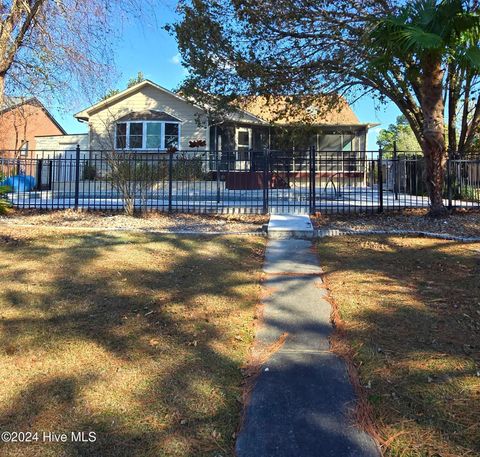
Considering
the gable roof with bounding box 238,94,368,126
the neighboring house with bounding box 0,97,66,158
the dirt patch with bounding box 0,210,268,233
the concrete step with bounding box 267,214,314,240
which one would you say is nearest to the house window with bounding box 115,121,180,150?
the neighboring house with bounding box 0,97,66,158

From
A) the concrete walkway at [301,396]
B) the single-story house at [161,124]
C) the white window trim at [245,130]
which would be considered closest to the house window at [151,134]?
the single-story house at [161,124]

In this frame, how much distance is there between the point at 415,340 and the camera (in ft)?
12.2

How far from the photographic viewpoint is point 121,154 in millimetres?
11039

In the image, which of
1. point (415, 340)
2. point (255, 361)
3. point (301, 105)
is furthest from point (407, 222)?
point (255, 361)

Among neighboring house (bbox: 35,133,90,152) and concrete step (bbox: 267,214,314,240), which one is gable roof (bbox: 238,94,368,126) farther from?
neighboring house (bbox: 35,133,90,152)

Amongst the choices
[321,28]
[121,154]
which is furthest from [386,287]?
[321,28]

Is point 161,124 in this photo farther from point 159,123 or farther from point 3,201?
point 3,201

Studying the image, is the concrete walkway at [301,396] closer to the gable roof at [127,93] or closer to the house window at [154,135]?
the house window at [154,135]

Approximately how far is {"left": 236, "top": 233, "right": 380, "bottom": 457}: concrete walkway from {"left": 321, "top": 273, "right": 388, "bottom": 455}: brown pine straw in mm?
45

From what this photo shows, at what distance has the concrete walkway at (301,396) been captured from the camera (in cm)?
250

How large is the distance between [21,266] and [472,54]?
8.08 m

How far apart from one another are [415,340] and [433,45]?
592 centimetres

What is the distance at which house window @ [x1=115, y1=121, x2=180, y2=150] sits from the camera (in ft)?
72.4

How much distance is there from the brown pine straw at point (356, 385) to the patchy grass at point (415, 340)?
0.05 feet
